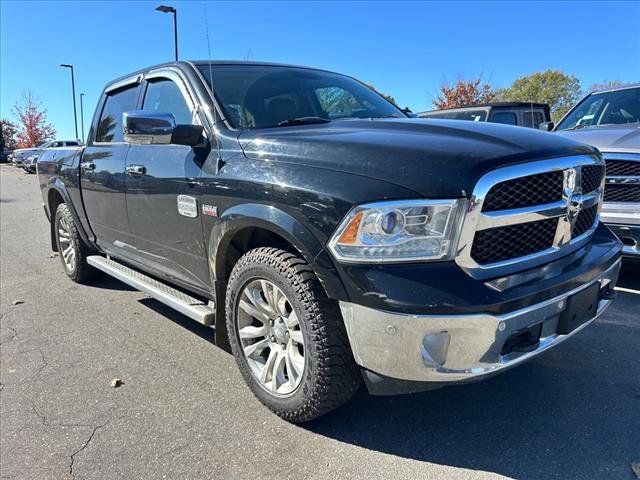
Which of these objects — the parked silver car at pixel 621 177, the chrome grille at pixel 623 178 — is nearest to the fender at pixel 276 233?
the parked silver car at pixel 621 177

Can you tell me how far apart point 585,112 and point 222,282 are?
5262mm

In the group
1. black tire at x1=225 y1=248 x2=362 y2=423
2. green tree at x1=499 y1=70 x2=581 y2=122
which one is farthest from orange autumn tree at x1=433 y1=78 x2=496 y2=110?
black tire at x1=225 y1=248 x2=362 y2=423

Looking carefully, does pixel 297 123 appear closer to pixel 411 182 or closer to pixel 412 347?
pixel 411 182

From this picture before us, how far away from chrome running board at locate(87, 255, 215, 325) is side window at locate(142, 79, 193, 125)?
1.15 metres

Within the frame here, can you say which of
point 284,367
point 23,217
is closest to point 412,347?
point 284,367

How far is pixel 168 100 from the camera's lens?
3.65 metres

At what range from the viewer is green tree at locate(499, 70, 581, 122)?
42222 millimetres

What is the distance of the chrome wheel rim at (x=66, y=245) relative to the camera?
5418 mm

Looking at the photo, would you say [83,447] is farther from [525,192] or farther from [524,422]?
[525,192]

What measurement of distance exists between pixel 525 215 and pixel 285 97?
187 cm

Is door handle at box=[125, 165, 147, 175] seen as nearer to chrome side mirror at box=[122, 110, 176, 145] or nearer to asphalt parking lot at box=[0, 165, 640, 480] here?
chrome side mirror at box=[122, 110, 176, 145]

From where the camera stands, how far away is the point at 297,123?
3.15 metres

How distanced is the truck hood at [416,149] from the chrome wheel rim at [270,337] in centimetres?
71

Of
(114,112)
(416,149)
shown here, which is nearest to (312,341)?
(416,149)
